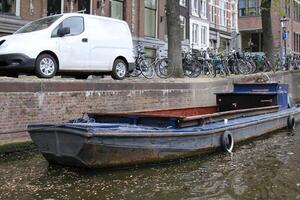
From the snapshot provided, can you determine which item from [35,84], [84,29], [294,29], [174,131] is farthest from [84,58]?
[294,29]

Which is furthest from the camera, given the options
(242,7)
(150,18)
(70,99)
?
(242,7)

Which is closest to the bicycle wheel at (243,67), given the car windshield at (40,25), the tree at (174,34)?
the tree at (174,34)

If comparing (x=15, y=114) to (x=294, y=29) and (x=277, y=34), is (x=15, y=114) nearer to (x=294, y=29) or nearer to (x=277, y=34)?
(x=277, y=34)

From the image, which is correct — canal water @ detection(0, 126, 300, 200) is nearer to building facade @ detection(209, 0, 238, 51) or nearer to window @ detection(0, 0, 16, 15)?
window @ detection(0, 0, 16, 15)

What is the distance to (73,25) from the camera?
13594 millimetres

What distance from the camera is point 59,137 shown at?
8469 millimetres

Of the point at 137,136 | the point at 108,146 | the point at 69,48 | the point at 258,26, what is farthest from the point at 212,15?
the point at 108,146

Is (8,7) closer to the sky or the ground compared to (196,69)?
closer to the sky

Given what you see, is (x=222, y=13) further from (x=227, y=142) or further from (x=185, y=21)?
(x=227, y=142)

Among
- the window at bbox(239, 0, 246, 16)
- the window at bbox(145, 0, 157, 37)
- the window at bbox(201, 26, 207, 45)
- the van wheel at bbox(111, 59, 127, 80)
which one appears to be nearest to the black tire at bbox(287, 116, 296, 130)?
the van wheel at bbox(111, 59, 127, 80)

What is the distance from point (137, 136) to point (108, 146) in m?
0.57

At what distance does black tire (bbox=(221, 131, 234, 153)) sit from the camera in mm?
10844

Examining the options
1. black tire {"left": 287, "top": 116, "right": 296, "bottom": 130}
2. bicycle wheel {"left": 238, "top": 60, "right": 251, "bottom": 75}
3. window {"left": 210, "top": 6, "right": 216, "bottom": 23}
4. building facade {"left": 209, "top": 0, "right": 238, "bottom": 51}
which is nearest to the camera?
black tire {"left": 287, "top": 116, "right": 296, "bottom": 130}

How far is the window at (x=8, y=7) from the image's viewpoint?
20.8 metres
